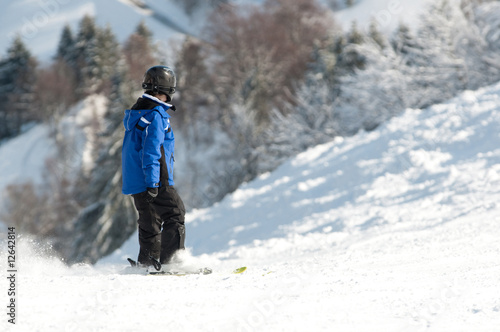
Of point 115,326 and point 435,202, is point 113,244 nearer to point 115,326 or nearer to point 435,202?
point 435,202

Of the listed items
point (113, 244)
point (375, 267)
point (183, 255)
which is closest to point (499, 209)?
point (375, 267)

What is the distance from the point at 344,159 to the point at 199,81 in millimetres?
37259

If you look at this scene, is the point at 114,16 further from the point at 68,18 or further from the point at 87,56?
the point at 87,56

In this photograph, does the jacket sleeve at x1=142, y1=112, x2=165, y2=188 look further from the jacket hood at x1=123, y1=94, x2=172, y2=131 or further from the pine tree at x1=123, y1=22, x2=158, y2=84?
the pine tree at x1=123, y1=22, x2=158, y2=84

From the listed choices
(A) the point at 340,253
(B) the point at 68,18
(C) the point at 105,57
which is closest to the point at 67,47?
(C) the point at 105,57

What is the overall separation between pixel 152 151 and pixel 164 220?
633 millimetres

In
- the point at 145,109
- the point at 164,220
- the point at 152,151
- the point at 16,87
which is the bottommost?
the point at 164,220

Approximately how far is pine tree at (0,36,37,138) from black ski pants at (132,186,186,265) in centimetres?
4696

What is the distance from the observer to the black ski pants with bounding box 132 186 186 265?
4375 mm

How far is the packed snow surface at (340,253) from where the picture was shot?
2814 mm

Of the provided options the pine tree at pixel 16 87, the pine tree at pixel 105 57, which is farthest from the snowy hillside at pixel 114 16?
the pine tree at pixel 105 57

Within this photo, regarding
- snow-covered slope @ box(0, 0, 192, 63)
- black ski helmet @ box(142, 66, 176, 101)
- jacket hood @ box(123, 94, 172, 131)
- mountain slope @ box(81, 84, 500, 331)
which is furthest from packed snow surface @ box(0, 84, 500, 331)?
snow-covered slope @ box(0, 0, 192, 63)

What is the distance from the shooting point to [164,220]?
14.6ft

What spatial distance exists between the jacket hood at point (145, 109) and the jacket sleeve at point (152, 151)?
6 cm
